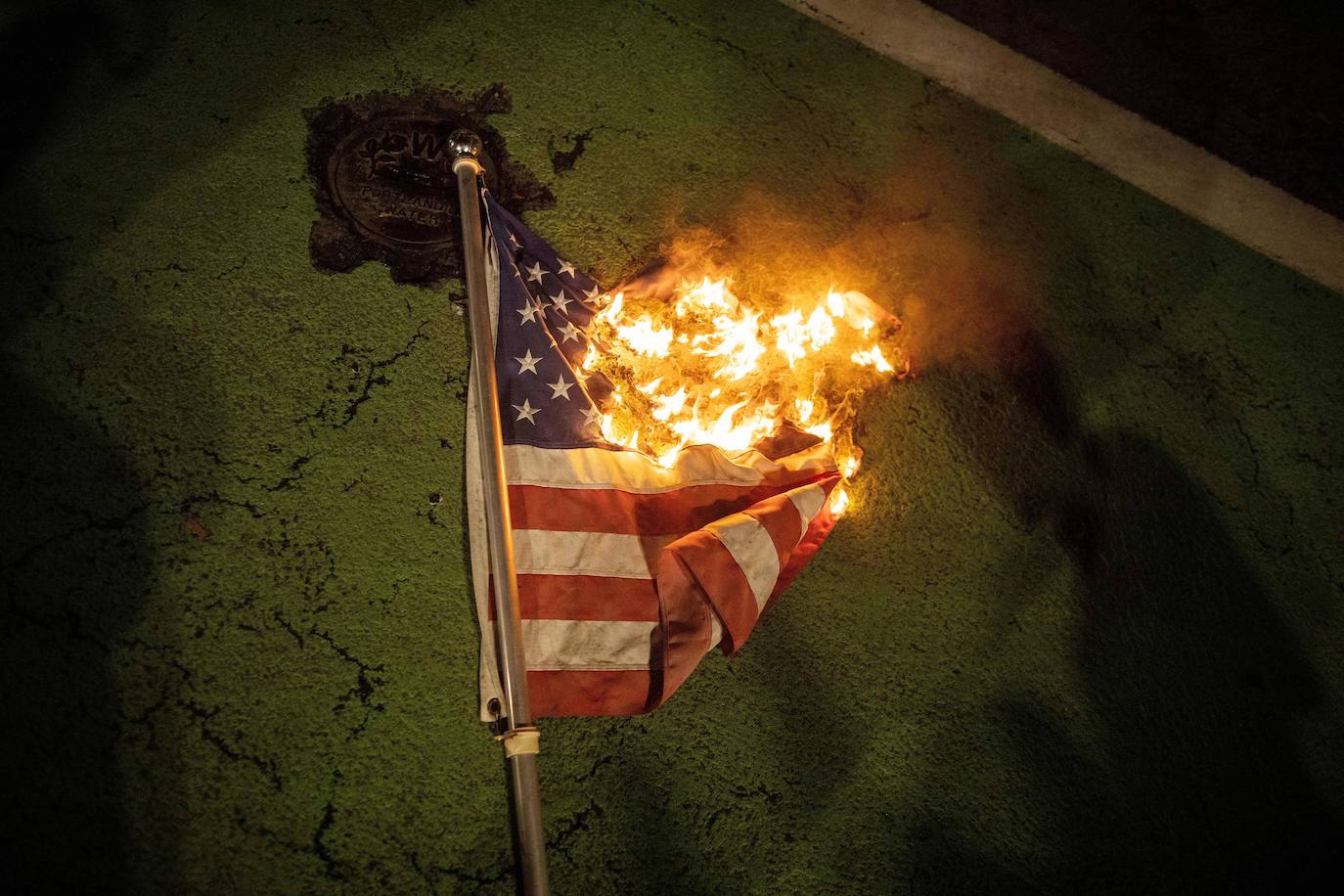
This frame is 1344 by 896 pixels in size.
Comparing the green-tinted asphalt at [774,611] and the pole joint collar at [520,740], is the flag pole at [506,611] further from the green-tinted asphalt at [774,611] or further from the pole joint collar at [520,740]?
the green-tinted asphalt at [774,611]

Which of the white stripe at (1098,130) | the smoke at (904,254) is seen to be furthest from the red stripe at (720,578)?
the white stripe at (1098,130)

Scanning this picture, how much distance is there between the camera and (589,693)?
2881mm

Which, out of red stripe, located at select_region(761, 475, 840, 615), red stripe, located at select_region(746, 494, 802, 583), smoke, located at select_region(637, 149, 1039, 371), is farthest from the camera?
smoke, located at select_region(637, 149, 1039, 371)

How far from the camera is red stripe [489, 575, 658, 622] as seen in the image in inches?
112

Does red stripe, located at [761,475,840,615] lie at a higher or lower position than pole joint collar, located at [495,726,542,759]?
higher

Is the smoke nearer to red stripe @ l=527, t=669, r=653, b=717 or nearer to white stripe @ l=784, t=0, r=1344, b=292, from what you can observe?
white stripe @ l=784, t=0, r=1344, b=292

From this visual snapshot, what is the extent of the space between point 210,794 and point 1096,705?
395 centimetres

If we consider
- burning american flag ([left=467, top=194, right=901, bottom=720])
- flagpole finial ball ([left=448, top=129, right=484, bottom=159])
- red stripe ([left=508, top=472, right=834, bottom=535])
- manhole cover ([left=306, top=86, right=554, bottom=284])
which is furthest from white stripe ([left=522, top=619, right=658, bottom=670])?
flagpole finial ball ([left=448, top=129, right=484, bottom=159])

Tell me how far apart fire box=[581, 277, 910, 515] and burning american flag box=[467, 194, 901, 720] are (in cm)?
1

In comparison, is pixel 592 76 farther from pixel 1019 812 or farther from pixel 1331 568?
pixel 1331 568

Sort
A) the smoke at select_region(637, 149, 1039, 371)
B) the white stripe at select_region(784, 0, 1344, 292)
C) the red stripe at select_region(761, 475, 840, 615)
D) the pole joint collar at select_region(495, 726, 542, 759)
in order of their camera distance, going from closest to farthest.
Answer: the pole joint collar at select_region(495, 726, 542, 759) < the red stripe at select_region(761, 475, 840, 615) < the smoke at select_region(637, 149, 1039, 371) < the white stripe at select_region(784, 0, 1344, 292)

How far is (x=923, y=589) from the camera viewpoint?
12.2ft

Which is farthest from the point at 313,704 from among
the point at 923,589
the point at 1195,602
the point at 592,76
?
the point at 1195,602

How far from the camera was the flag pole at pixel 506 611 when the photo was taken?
2664 millimetres
